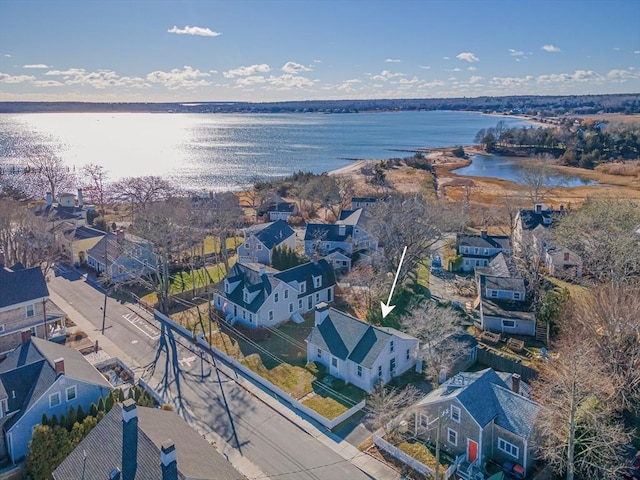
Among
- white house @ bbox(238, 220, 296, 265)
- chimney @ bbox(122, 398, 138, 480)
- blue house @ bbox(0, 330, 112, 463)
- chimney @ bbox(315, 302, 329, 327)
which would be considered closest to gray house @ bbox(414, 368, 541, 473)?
chimney @ bbox(315, 302, 329, 327)

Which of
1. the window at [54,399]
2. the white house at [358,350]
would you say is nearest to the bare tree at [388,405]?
the white house at [358,350]

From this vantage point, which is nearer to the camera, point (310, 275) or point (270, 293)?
point (270, 293)

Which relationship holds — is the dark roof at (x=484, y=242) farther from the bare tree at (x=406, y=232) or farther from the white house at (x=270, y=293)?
the white house at (x=270, y=293)

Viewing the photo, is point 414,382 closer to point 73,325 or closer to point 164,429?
point 164,429

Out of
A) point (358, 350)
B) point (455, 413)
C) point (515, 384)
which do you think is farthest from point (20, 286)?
point (515, 384)

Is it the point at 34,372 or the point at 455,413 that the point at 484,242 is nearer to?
the point at 455,413

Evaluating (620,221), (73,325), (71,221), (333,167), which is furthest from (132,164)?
(620,221)

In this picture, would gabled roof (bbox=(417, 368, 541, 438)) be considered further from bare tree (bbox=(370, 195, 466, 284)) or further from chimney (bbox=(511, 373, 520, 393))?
bare tree (bbox=(370, 195, 466, 284))
